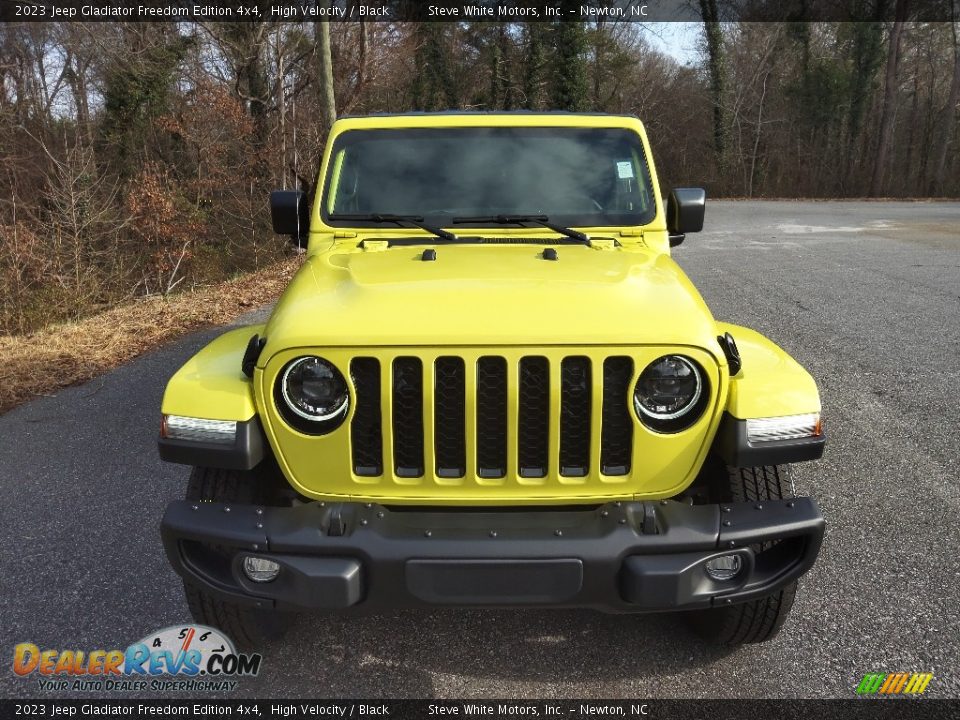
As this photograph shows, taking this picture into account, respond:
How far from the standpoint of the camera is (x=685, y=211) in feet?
11.7

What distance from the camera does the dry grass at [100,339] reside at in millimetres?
5922

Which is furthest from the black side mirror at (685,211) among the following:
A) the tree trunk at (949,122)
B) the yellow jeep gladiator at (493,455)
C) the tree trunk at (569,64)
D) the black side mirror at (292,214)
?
the tree trunk at (949,122)

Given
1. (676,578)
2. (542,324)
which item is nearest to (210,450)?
(542,324)

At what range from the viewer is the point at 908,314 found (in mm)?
7852

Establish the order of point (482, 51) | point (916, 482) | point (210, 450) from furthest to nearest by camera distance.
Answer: point (482, 51)
point (916, 482)
point (210, 450)

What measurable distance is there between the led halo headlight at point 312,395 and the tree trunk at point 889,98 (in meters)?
36.3

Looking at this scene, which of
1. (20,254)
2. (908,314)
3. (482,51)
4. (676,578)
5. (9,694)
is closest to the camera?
(676,578)

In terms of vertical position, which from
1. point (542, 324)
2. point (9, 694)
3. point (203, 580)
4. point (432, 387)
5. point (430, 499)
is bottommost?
point (9, 694)

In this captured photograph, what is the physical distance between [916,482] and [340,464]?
3.25 m

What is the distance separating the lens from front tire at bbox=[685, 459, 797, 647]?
2.24 metres

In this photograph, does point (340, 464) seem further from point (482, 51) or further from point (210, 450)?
point (482, 51)

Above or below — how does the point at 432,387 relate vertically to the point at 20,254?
above

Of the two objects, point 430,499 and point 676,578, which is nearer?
point 676,578

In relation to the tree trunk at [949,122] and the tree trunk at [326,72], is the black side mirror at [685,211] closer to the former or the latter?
the tree trunk at [326,72]
